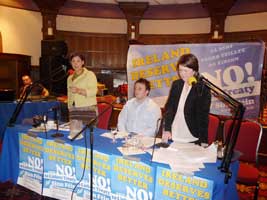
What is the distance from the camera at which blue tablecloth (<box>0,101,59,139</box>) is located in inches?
180

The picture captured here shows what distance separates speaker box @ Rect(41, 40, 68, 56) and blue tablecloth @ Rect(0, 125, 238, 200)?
4517 millimetres

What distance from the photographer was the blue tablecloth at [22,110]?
180 inches

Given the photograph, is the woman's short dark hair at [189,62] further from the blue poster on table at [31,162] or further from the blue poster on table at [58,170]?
the blue poster on table at [31,162]

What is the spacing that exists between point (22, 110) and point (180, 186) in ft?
13.3

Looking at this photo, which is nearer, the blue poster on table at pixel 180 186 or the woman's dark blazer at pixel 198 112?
the blue poster on table at pixel 180 186

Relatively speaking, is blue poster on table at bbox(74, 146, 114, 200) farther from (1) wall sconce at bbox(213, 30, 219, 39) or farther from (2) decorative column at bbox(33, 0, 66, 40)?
(1) wall sconce at bbox(213, 30, 219, 39)

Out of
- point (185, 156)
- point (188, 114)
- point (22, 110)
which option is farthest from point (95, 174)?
point (22, 110)

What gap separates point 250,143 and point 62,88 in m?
5.53

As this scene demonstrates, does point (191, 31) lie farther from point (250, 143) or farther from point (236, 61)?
point (250, 143)

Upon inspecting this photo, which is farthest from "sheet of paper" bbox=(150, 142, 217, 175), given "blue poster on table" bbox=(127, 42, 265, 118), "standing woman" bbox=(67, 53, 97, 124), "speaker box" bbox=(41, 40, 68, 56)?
"speaker box" bbox=(41, 40, 68, 56)

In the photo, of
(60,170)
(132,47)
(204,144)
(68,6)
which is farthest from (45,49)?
(204,144)

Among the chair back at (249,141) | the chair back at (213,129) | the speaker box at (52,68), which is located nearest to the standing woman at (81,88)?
the chair back at (213,129)

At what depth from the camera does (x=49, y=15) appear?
7.15m

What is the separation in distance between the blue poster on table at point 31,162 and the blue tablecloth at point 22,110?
207cm
